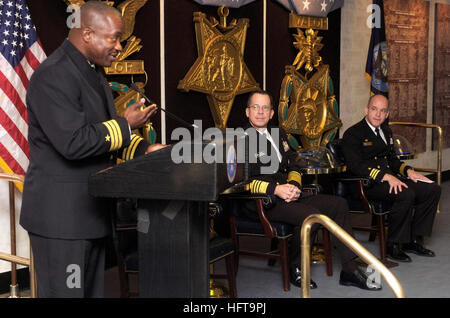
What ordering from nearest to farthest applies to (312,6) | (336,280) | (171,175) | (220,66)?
1. (171,175)
2. (336,280)
3. (220,66)
4. (312,6)

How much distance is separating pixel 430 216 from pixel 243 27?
2137 mm

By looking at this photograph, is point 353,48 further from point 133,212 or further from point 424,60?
point 133,212

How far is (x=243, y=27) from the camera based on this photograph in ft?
17.1

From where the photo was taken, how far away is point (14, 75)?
11.8 ft

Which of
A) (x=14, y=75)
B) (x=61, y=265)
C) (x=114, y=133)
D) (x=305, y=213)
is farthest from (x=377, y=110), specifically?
(x=61, y=265)

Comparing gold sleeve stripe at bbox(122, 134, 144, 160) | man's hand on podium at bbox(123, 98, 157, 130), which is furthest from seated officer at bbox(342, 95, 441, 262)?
man's hand on podium at bbox(123, 98, 157, 130)

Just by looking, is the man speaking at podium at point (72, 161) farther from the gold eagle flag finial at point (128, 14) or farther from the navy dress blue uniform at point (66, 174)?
the gold eagle flag finial at point (128, 14)

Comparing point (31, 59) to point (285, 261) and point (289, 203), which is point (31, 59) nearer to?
point (289, 203)

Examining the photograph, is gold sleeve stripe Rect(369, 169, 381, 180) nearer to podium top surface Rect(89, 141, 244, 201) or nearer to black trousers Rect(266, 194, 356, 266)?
black trousers Rect(266, 194, 356, 266)

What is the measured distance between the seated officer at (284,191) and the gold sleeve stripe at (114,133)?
1.91 metres

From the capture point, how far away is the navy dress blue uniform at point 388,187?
4738mm

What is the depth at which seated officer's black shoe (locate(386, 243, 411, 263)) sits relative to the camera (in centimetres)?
471

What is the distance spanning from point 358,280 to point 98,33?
8.31ft

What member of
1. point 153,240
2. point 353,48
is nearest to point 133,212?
point 153,240
